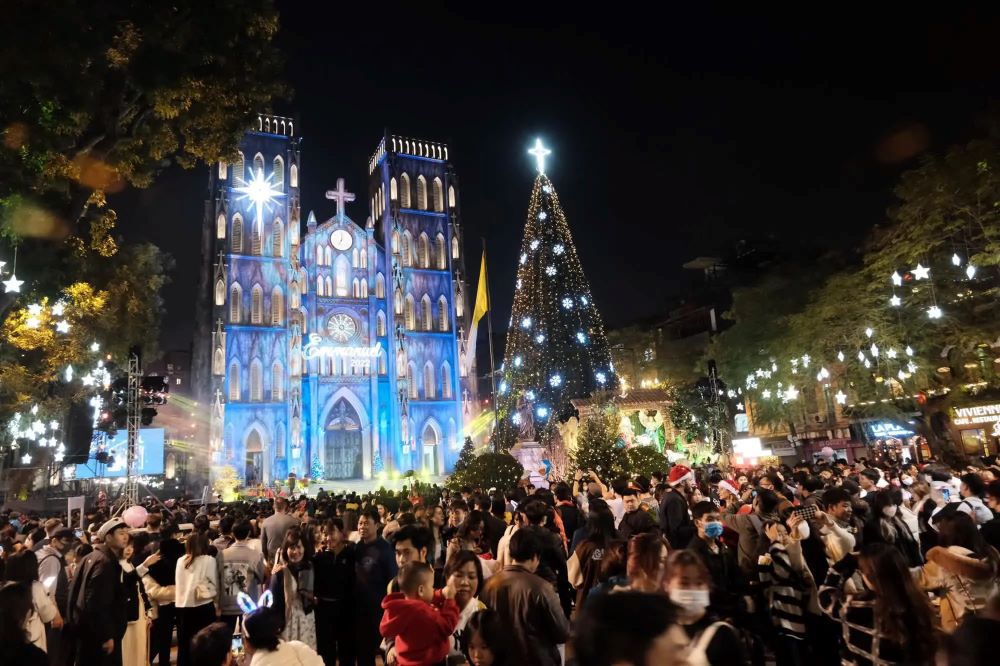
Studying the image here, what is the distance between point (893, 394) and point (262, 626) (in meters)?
25.4

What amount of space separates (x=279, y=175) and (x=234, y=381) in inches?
546

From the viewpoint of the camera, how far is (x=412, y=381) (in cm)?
4353

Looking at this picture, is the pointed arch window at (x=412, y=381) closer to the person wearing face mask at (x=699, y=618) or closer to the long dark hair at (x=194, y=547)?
the long dark hair at (x=194, y=547)

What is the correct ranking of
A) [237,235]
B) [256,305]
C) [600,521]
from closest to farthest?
[600,521], [256,305], [237,235]

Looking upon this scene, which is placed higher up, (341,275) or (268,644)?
(341,275)

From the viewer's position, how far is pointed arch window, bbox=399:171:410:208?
4603 centimetres

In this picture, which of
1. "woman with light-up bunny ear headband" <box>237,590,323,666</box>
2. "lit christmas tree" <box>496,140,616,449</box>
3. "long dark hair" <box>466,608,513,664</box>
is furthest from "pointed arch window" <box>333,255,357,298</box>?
"long dark hair" <box>466,608,513,664</box>

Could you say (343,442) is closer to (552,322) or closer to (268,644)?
(552,322)

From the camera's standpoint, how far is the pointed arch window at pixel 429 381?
44.0 m

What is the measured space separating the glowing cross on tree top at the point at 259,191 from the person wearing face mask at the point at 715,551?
40.4 m

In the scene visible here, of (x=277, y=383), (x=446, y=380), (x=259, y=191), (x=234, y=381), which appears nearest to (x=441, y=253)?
(x=446, y=380)

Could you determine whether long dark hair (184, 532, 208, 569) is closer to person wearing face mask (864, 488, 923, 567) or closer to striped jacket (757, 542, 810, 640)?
striped jacket (757, 542, 810, 640)

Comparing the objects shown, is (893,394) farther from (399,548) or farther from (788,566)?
(399,548)

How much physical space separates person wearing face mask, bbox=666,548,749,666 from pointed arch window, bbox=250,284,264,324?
131 ft
